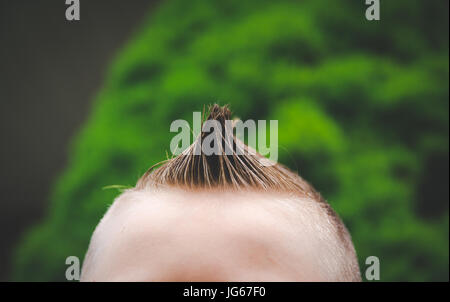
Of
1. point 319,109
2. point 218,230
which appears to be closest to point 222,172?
point 218,230

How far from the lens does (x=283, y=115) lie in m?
1.84

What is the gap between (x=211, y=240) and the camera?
→ 1.64 ft

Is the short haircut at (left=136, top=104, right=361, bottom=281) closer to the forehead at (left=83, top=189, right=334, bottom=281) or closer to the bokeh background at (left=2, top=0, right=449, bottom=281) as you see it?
the forehead at (left=83, top=189, right=334, bottom=281)

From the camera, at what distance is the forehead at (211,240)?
491mm

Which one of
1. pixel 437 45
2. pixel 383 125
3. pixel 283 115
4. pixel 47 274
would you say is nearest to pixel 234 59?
pixel 283 115

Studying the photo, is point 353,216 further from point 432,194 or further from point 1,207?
point 1,207

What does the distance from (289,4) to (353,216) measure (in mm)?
1052

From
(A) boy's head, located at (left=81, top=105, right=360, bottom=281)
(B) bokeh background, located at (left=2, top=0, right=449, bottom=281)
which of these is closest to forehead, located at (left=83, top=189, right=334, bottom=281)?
(A) boy's head, located at (left=81, top=105, right=360, bottom=281)

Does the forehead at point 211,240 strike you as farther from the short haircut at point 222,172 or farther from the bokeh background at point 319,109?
the bokeh background at point 319,109

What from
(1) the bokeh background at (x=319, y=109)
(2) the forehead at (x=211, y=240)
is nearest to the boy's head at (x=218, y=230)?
(2) the forehead at (x=211, y=240)

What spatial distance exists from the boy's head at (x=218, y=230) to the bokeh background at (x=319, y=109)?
108cm

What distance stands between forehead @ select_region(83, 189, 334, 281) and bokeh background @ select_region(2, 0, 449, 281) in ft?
3.68
